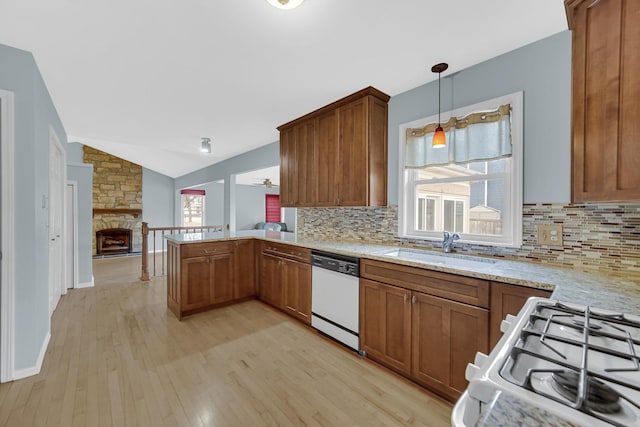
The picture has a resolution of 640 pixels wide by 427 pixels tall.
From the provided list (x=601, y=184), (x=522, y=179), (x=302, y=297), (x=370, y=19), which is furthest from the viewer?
(x=302, y=297)

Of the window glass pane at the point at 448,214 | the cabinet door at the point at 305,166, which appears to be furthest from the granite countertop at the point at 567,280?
the cabinet door at the point at 305,166

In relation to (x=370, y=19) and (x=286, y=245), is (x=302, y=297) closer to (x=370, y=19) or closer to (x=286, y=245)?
(x=286, y=245)

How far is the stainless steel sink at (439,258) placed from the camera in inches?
78.3

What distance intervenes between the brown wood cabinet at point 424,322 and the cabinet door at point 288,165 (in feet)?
5.28

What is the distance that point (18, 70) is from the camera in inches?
78.1

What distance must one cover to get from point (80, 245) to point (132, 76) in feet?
10.3

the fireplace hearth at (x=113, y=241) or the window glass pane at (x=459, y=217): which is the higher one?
the window glass pane at (x=459, y=217)

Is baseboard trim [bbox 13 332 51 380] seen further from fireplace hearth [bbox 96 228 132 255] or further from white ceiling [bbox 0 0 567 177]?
fireplace hearth [bbox 96 228 132 255]

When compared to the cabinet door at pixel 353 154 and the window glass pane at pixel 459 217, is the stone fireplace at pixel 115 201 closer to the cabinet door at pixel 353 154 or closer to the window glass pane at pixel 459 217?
the cabinet door at pixel 353 154

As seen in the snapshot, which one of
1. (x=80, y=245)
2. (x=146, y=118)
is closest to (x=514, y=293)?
(x=146, y=118)

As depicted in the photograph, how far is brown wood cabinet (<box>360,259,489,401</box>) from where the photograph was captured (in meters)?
1.61

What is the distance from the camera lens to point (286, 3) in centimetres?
145

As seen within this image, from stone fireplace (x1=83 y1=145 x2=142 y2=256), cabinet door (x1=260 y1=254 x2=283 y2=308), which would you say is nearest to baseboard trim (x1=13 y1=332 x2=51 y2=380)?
cabinet door (x1=260 y1=254 x2=283 y2=308)

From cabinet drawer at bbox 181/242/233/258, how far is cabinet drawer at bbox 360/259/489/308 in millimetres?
1836
